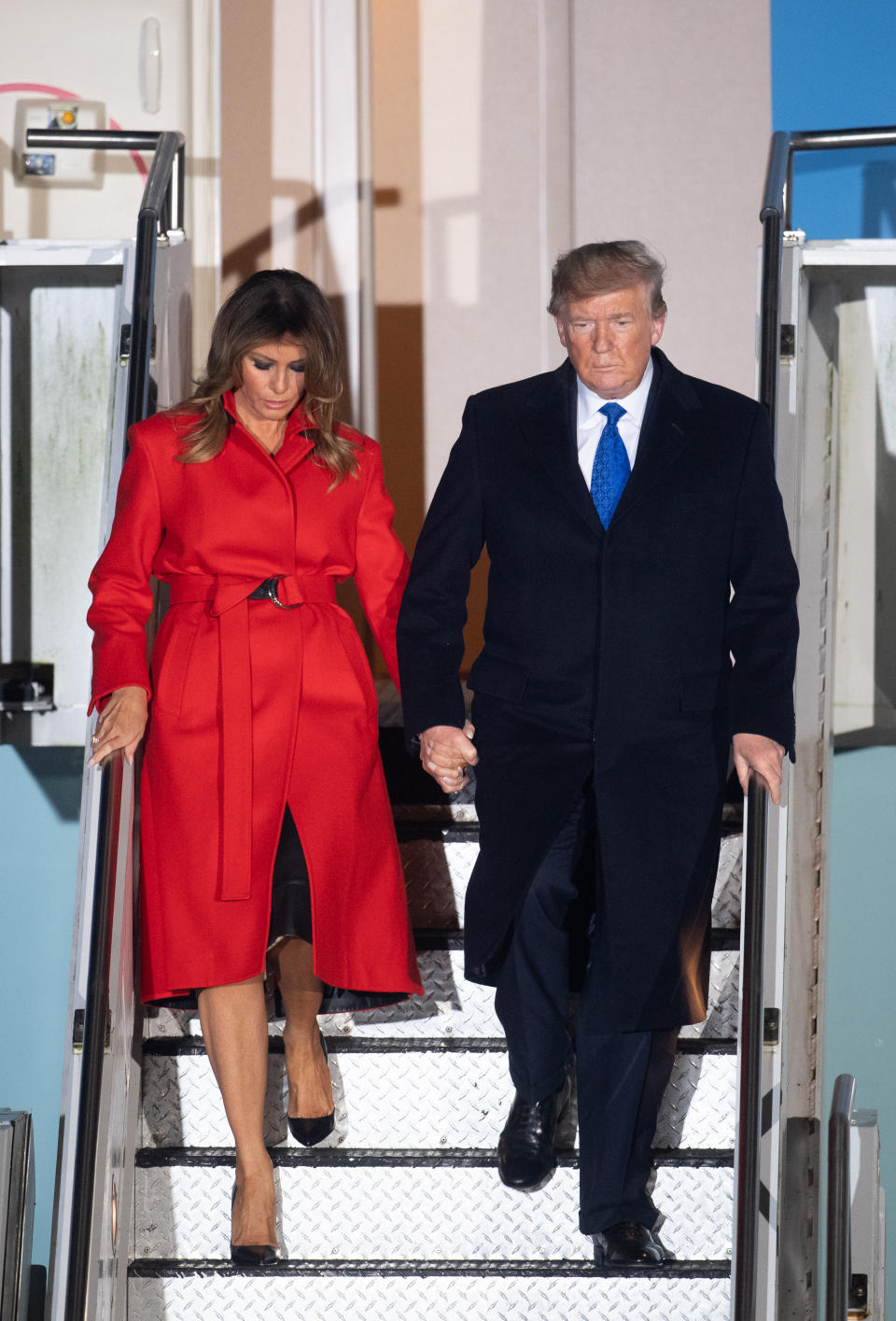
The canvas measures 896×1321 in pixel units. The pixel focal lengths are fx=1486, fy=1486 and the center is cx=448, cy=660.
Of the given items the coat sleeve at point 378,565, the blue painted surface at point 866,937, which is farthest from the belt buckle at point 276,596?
the blue painted surface at point 866,937

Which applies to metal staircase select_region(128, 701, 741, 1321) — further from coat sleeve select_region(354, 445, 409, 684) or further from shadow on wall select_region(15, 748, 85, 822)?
shadow on wall select_region(15, 748, 85, 822)

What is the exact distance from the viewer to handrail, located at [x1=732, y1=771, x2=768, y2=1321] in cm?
241

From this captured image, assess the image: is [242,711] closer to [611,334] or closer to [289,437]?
[289,437]

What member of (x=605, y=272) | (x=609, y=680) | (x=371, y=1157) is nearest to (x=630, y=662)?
(x=609, y=680)

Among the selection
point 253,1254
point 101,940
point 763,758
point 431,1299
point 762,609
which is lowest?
point 431,1299

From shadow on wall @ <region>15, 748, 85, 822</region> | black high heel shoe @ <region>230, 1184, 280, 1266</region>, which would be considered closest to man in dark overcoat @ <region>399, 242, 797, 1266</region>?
black high heel shoe @ <region>230, 1184, 280, 1266</region>

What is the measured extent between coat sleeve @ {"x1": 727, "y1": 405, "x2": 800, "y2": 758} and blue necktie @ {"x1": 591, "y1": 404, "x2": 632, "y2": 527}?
0.21 metres

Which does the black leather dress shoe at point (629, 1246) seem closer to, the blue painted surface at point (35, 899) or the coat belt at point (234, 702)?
the coat belt at point (234, 702)

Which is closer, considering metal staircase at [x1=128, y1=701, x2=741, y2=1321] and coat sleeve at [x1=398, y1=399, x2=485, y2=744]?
coat sleeve at [x1=398, y1=399, x2=485, y2=744]

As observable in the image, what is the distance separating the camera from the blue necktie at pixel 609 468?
8.58 feet

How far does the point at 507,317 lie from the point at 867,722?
6.96 ft

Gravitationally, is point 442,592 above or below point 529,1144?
above

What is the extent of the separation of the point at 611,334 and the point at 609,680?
0.59 meters

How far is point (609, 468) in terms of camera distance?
2.62m
